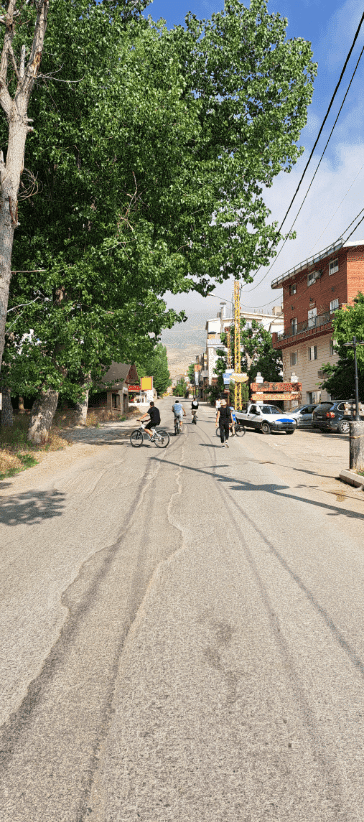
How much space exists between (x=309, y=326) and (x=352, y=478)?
35.1m

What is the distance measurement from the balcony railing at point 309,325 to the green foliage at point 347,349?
8.65 metres

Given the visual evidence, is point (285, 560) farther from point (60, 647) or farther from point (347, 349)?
point (347, 349)

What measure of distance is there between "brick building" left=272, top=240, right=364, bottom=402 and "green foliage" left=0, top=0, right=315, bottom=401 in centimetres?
1960

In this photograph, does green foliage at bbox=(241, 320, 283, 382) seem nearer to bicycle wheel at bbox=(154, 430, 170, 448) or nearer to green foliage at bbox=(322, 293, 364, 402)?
green foliage at bbox=(322, 293, 364, 402)

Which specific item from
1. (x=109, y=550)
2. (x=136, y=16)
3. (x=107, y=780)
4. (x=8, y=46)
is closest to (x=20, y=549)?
(x=109, y=550)

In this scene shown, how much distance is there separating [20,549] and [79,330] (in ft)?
33.6

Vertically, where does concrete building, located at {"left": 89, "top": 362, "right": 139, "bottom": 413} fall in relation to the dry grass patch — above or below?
above

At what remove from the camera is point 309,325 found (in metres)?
43.8

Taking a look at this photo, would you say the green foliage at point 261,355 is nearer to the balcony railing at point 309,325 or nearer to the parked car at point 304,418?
the balcony railing at point 309,325

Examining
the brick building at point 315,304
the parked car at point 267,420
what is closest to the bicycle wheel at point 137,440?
the parked car at point 267,420

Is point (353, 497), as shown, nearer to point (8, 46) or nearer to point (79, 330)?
point (79, 330)

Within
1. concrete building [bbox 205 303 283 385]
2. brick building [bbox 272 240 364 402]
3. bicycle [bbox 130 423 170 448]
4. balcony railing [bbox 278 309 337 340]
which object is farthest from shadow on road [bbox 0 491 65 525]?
concrete building [bbox 205 303 283 385]

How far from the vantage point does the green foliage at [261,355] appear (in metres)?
56.5

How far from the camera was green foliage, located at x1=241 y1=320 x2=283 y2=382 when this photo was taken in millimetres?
56500
